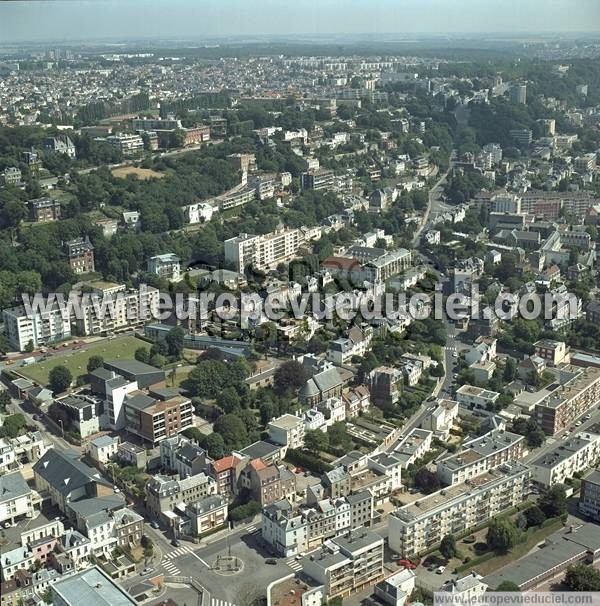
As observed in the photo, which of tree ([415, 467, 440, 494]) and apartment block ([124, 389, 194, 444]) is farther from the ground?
apartment block ([124, 389, 194, 444])

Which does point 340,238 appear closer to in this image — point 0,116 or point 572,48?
point 0,116

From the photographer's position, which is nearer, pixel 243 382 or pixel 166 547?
pixel 166 547

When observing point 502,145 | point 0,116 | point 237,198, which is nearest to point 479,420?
point 237,198

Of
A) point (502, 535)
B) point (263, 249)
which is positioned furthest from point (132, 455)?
point (263, 249)

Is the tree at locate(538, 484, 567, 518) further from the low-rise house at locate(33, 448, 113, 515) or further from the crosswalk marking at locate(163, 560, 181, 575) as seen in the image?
the low-rise house at locate(33, 448, 113, 515)

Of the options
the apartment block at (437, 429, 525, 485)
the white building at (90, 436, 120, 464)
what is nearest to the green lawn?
the white building at (90, 436, 120, 464)

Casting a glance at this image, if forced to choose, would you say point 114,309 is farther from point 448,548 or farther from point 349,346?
point 448,548
